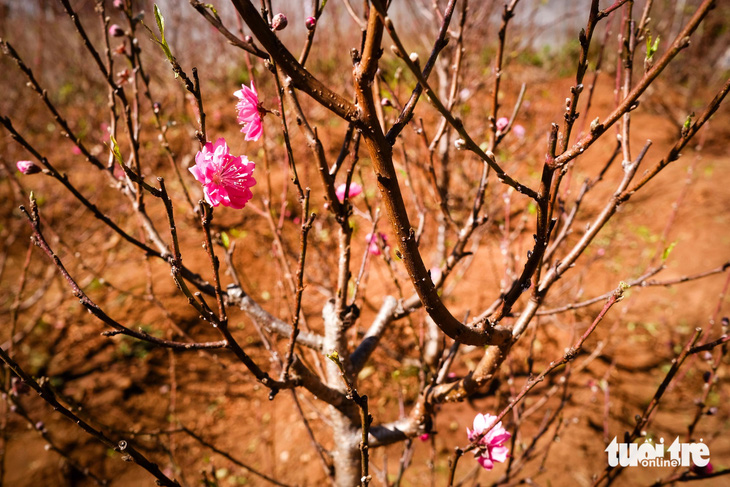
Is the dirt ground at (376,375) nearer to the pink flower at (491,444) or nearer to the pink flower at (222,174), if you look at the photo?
the pink flower at (491,444)

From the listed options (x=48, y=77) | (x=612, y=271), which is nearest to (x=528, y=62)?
(x=612, y=271)

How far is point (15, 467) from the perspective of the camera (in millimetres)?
2672

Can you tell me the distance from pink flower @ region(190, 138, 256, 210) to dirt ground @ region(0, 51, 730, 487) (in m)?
1.51

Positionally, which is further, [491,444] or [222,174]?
[491,444]

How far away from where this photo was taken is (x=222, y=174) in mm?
711

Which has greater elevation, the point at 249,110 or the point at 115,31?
the point at 115,31

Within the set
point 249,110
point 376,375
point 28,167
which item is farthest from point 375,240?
point 376,375

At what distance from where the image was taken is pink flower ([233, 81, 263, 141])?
2.64 feet

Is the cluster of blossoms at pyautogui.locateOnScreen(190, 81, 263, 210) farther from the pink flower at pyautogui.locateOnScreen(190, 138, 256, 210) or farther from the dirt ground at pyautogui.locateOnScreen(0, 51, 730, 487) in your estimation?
the dirt ground at pyautogui.locateOnScreen(0, 51, 730, 487)

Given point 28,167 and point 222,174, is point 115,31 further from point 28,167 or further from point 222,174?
point 222,174

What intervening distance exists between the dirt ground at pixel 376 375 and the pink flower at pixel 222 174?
1.51 metres

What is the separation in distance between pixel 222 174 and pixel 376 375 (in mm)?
2978

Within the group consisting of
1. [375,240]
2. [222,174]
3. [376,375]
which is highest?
[376,375]

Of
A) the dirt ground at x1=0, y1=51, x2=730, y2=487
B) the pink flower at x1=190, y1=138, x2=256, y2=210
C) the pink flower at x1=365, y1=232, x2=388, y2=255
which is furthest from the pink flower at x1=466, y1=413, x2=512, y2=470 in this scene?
the dirt ground at x1=0, y1=51, x2=730, y2=487
